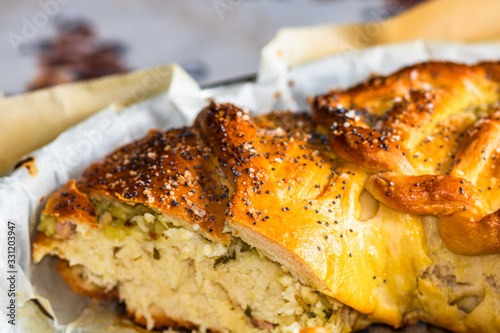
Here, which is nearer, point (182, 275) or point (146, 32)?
point (182, 275)

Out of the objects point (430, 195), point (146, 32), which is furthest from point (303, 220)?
point (146, 32)

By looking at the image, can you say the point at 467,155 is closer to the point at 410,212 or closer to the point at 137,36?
the point at 410,212

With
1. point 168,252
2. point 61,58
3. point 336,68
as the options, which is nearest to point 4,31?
point 61,58

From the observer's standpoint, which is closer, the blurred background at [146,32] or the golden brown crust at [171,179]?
the golden brown crust at [171,179]

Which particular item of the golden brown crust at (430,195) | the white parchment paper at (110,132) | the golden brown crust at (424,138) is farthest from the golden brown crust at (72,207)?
the golden brown crust at (430,195)

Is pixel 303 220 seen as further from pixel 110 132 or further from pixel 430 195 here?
pixel 110 132

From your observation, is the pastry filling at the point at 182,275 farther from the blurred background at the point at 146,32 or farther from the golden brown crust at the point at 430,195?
the blurred background at the point at 146,32

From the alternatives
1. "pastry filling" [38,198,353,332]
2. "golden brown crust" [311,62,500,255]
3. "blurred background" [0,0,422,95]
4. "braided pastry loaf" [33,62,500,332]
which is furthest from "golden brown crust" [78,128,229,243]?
"blurred background" [0,0,422,95]
